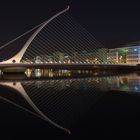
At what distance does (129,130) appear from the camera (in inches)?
173

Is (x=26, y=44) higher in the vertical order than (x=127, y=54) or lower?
lower

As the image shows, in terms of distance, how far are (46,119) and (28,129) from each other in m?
0.82

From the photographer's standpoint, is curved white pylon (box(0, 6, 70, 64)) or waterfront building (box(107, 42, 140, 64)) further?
waterfront building (box(107, 42, 140, 64))

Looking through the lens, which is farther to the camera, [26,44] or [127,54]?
[127,54]

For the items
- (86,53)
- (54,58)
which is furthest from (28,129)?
(86,53)

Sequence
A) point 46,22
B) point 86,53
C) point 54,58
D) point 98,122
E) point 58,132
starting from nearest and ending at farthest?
point 58,132
point 98,122
point 46,22
point 54,58
point 86,53

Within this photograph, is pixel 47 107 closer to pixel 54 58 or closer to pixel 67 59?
pixel 54 58

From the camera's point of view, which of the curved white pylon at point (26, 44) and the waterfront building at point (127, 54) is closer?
the curved white pylon at point (26, 44)

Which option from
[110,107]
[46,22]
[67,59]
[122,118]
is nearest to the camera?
[122,118]

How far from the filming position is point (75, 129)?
14.6 feet

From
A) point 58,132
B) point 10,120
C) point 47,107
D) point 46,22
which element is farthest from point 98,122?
point 46,22

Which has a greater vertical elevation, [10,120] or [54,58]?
[54,58]

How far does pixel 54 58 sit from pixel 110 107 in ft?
106

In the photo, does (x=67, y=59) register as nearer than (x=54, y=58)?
No
